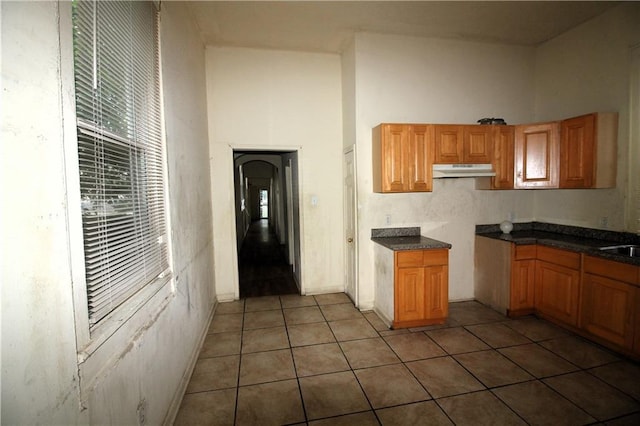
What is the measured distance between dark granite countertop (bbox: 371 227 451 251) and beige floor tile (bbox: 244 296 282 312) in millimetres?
1569

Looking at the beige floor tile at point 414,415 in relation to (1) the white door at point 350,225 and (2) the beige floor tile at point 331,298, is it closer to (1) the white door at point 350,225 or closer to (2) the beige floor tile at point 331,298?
(1) the white door at point 350,225

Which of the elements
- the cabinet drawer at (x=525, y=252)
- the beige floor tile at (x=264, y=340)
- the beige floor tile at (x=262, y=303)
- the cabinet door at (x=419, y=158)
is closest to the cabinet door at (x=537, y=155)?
the cabinet drawer at (x=525, y=252)

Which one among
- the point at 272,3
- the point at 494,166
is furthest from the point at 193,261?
the point at 494,166

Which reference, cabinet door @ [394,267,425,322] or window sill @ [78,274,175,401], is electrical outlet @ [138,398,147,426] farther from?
cabinet door @ [394,267,425,322]

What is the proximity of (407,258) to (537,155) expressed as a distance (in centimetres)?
201

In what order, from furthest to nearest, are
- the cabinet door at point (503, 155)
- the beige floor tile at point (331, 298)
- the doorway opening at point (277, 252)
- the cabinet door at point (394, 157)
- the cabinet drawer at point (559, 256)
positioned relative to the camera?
the doorway opening at point (277, 252), the beige floor tile at point (331, 298), the cabinet door at point (503, 155), the cabinet door at point (394, 157), the cabinet drawer at point (559, 256)

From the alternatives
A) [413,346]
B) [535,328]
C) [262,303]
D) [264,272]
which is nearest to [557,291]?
[535,328]

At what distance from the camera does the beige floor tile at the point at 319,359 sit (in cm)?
259

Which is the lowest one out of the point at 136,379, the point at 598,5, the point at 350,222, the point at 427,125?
the point at 136,379

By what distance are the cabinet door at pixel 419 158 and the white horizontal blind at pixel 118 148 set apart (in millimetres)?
2516

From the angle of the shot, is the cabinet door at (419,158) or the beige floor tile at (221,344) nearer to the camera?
the beige floor tile at (221,344)

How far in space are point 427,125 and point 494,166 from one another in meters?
0.98

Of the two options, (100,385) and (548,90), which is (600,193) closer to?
(548,90)

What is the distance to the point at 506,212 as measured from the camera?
4090mm
